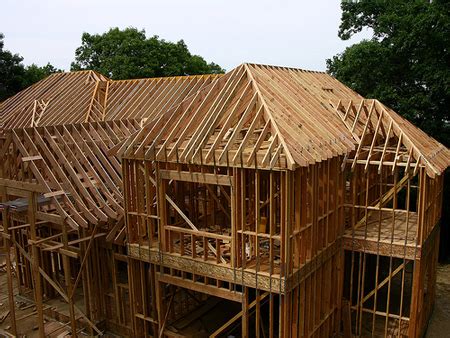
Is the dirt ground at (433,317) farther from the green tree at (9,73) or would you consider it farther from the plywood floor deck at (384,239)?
the green tree at (9,73)

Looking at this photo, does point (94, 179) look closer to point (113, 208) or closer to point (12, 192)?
point (113, 208)

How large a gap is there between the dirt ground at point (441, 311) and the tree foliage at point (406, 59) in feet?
21.6

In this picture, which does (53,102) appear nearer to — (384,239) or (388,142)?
(388,142)

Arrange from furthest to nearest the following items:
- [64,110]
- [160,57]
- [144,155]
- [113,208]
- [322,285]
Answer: [160,57]
[64,110]
[113,208]
[322,285]
[144,155]

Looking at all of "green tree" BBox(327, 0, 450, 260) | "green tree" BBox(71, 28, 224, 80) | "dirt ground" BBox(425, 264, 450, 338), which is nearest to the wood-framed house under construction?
"dirt ground" BBox(425, 264, 450, 338)

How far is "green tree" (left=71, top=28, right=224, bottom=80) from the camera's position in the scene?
123ft

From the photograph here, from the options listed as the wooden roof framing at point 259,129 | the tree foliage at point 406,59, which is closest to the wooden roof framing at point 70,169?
the wooden roof framing at point 259,129

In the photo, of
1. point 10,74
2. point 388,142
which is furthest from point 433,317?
point 10,74

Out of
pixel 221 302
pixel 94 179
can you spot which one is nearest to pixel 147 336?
pixel 221 302

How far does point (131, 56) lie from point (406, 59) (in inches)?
1004

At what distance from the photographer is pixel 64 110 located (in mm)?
22500

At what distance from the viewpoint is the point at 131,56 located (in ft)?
126

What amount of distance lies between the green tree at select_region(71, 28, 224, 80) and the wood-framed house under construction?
23.4 meters

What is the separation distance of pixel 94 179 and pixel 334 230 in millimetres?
7858
